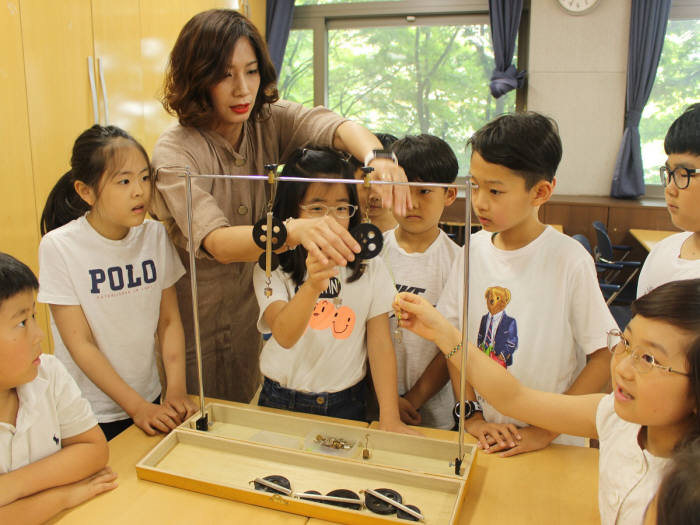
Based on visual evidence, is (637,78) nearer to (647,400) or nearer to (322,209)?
(322,209)

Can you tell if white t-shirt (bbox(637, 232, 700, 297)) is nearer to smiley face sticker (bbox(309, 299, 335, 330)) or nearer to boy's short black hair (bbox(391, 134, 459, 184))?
boy's short black hair (bbox(391, 134, 459, 184))

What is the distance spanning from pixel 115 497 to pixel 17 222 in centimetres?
180

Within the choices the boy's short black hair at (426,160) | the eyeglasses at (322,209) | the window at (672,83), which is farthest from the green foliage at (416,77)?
the eyeglasses at (322,209)

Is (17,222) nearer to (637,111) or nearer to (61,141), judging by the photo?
(61,141)

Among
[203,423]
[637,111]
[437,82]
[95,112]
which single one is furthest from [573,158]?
[203,423]

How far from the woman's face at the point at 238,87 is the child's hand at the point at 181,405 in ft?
2.53

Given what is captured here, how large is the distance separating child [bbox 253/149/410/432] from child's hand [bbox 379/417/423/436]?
0.08 metres

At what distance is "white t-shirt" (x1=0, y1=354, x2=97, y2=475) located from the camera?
3.61ft

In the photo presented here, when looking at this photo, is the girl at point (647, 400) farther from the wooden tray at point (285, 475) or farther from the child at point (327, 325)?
the child at point (327, 325)

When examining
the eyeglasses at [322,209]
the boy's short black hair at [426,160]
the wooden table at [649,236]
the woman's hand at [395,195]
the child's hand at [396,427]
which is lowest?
the child's hand at [396,427]

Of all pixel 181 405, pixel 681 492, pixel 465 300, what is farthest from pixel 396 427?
pixel 681 492

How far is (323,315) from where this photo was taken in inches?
60.8

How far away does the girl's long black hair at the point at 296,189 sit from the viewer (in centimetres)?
157

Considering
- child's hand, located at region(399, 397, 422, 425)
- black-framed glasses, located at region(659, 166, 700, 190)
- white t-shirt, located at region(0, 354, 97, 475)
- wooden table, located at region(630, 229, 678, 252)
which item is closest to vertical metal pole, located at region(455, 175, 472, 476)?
child's hand, located at region(399, 397, 422, 425)
